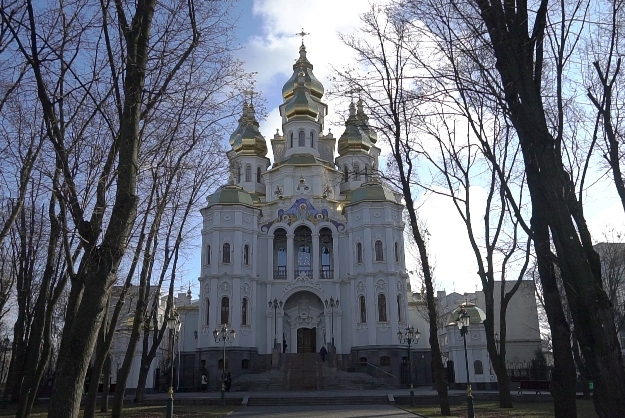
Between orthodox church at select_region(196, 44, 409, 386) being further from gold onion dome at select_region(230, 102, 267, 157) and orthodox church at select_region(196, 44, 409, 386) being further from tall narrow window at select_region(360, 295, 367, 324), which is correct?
gold onion dome at select_region(230, 102, 267, 157)

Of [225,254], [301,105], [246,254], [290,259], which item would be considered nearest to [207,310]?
[225,254]

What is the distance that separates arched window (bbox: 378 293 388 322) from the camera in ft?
124

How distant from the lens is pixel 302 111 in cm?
4712

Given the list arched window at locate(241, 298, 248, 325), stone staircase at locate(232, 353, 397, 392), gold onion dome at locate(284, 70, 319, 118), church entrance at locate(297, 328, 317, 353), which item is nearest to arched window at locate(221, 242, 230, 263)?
arched window at locate(241, 298, 248, 325)

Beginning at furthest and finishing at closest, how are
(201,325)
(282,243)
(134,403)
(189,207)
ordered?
(282,243) → (201,325) → (134,403) → (189,207)

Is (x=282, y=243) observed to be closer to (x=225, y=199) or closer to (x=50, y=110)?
(x=225, y=199)

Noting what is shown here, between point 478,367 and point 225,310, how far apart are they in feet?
53.5

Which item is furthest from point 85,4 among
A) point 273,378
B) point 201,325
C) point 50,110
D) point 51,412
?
point 201,325

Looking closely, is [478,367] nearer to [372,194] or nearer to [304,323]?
[304,323]

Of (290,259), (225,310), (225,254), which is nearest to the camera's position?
(225,310)

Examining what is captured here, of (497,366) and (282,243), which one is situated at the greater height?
(282,243)

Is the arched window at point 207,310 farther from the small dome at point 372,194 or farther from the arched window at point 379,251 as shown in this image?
the small dome at point 372,194

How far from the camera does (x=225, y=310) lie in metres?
37.8

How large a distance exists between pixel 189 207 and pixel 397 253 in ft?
70.7
